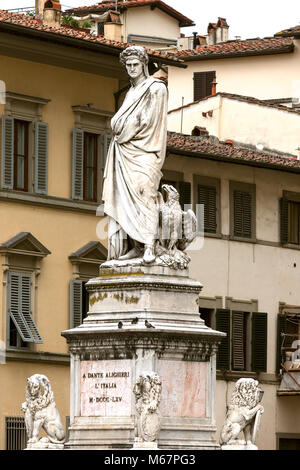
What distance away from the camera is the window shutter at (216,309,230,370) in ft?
181

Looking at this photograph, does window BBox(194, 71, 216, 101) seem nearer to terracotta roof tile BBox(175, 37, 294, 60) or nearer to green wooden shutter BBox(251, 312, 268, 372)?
terracotta roof tile BBox(175, 37, 294, 60)

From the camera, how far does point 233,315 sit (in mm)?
56000

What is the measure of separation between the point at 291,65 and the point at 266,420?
50.9 feet

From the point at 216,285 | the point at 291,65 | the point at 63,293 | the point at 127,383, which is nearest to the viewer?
the point at 127,383

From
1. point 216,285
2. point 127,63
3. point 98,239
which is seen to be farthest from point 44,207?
point 127,63

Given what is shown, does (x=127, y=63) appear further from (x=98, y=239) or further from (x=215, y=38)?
(x=215, y=38)

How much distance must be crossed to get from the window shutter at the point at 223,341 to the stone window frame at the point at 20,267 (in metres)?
7.17

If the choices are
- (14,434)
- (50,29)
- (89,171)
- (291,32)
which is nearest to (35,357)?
(14,434)

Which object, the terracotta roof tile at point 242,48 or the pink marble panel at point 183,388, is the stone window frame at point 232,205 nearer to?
the terracotta roof tile at point 242,48

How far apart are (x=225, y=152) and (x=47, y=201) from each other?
820 centimetres

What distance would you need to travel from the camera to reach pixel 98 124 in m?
51.1

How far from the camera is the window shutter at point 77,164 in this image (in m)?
50.2

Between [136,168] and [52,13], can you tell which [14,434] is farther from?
[136,168]

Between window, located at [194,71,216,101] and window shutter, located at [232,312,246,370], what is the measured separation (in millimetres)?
15031
